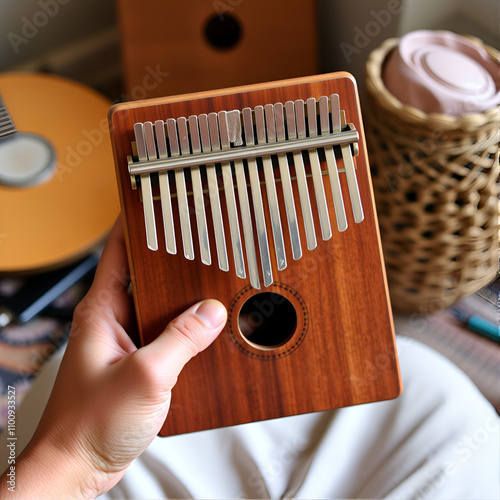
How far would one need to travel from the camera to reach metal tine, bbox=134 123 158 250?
0.66 meters

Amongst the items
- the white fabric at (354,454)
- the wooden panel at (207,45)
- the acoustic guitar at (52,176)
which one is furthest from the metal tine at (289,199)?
the wooden panel at (207,45)

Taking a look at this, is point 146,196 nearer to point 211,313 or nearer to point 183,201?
point 183,201

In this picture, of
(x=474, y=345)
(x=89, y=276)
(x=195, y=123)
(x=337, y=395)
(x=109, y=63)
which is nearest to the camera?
(x=195, y=123)

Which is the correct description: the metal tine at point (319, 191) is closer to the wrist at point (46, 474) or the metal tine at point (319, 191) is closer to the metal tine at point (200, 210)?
the metal tine at point (200, 210)

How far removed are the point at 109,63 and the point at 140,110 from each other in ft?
4.61

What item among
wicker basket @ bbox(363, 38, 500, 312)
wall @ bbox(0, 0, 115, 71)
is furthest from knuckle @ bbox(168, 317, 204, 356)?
wall @ bbox(0, 0, 115, 71)

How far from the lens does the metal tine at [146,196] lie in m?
0.66

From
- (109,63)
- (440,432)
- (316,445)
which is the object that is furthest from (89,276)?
(440,432)

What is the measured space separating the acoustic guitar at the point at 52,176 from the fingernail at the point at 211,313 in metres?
0.65

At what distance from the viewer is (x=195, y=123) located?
0.66 metres

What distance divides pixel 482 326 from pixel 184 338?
0.88m

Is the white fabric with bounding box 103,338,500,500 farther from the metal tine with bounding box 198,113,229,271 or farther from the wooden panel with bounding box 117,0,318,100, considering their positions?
the wooden panel with bounding box 117,0,318,100

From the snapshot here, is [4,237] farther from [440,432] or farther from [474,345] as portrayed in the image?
[474,345]

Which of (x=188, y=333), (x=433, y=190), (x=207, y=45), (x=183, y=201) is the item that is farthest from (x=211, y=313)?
(x=207, y=45)
